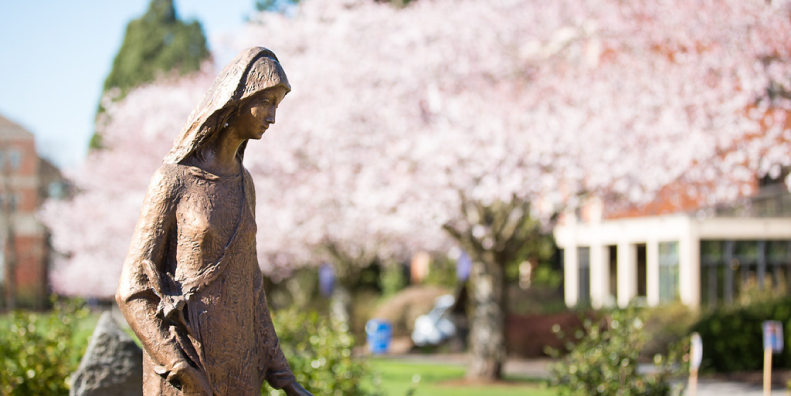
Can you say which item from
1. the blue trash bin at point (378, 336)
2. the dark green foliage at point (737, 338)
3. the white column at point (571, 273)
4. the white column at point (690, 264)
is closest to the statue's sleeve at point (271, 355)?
the dark green foliage at point (737, 338)

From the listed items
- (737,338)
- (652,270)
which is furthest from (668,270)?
(737,338)

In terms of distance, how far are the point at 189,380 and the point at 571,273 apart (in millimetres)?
31225

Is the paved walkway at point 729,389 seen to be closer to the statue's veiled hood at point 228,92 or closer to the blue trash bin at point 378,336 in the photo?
the blue trash bin at point 378,336

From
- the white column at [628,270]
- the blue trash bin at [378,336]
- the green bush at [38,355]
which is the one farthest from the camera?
the white column at [628,270]

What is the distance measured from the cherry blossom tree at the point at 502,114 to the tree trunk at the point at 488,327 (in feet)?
0.10

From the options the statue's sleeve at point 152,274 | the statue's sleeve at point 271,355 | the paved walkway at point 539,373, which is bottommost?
the paved walkway at point 539,373

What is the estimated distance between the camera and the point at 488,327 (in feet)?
48.9

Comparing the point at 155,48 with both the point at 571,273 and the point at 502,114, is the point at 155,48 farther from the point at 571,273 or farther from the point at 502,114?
the point at 502,114

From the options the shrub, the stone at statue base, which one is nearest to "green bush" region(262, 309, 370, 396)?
the stone at statue base

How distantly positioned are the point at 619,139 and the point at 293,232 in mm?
7982

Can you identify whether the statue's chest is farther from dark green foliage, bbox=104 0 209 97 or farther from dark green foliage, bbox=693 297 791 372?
dark green foliage, bbox=104 0 209 97

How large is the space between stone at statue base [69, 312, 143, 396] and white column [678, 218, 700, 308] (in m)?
21.8

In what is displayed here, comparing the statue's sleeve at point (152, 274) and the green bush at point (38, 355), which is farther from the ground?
the statue's sleeve at point (152, 274)

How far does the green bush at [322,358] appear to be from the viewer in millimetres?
7168
